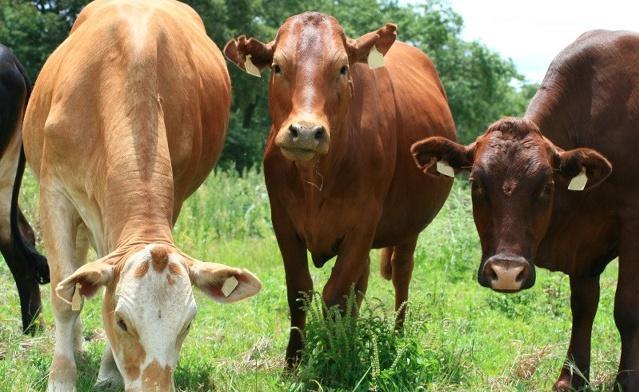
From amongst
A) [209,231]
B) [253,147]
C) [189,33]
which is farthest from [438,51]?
[189,33]

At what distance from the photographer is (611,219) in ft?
20.3

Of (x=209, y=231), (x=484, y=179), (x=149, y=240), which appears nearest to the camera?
(x=149, y=240)

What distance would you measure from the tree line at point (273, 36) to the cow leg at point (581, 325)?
20.8 metres

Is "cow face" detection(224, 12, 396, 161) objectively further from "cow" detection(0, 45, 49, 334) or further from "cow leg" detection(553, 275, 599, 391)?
"cow" detection(0, 45, 49, 334)

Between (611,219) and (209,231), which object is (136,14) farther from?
(209,231)

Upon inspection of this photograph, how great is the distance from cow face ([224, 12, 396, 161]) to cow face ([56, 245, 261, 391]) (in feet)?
3.74

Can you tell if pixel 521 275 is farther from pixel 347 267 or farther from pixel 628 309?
pixel 347 267

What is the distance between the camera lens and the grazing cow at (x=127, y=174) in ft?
15.2

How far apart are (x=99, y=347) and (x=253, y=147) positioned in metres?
25.3

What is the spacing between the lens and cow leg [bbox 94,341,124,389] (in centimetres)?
611

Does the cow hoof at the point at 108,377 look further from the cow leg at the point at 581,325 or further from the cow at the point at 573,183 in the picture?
the cow leg at the point at 581,325

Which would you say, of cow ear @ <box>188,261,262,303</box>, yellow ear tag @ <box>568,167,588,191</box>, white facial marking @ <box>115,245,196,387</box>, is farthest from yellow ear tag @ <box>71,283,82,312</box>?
yellow ear tag @ <box>568,167,588,191</box>

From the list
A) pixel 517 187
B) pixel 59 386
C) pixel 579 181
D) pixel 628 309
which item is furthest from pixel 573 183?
pixel 59 386

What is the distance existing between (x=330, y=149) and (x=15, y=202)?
3.10 meters
